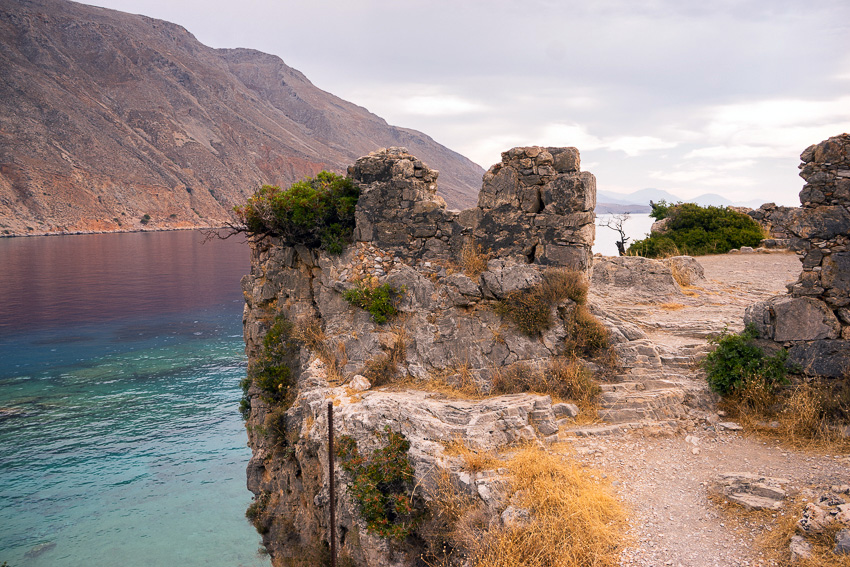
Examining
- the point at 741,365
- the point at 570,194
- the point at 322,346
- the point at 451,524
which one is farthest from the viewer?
the point at 322,346

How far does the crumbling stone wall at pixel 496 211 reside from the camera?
9.77 meters

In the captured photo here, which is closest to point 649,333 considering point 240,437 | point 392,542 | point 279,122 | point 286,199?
point 392,542

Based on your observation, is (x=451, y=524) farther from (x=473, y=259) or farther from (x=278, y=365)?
(x=278, y=365)

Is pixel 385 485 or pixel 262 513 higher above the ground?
pixel 385 485

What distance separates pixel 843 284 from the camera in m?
7.72

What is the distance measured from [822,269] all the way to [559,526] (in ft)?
19.4

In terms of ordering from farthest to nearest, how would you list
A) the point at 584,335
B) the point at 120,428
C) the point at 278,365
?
1. the point at 120,428
2. the point at 278,365
3. the point at 584,335

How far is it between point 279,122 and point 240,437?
17975cm

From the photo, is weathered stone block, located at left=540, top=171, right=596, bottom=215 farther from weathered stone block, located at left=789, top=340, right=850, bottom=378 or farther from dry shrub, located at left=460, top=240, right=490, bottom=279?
weathered stone block, located at left=789, top=340, right=850, bottom=378

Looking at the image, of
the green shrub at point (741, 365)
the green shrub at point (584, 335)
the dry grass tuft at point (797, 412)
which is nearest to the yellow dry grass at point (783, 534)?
the dry grass tuft at point (797, 412)

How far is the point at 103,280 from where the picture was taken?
2077 inches

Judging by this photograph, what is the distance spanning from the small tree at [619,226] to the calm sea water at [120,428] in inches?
739

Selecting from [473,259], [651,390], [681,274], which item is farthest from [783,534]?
[681,274]

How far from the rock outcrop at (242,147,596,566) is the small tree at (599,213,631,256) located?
13.7 metres
